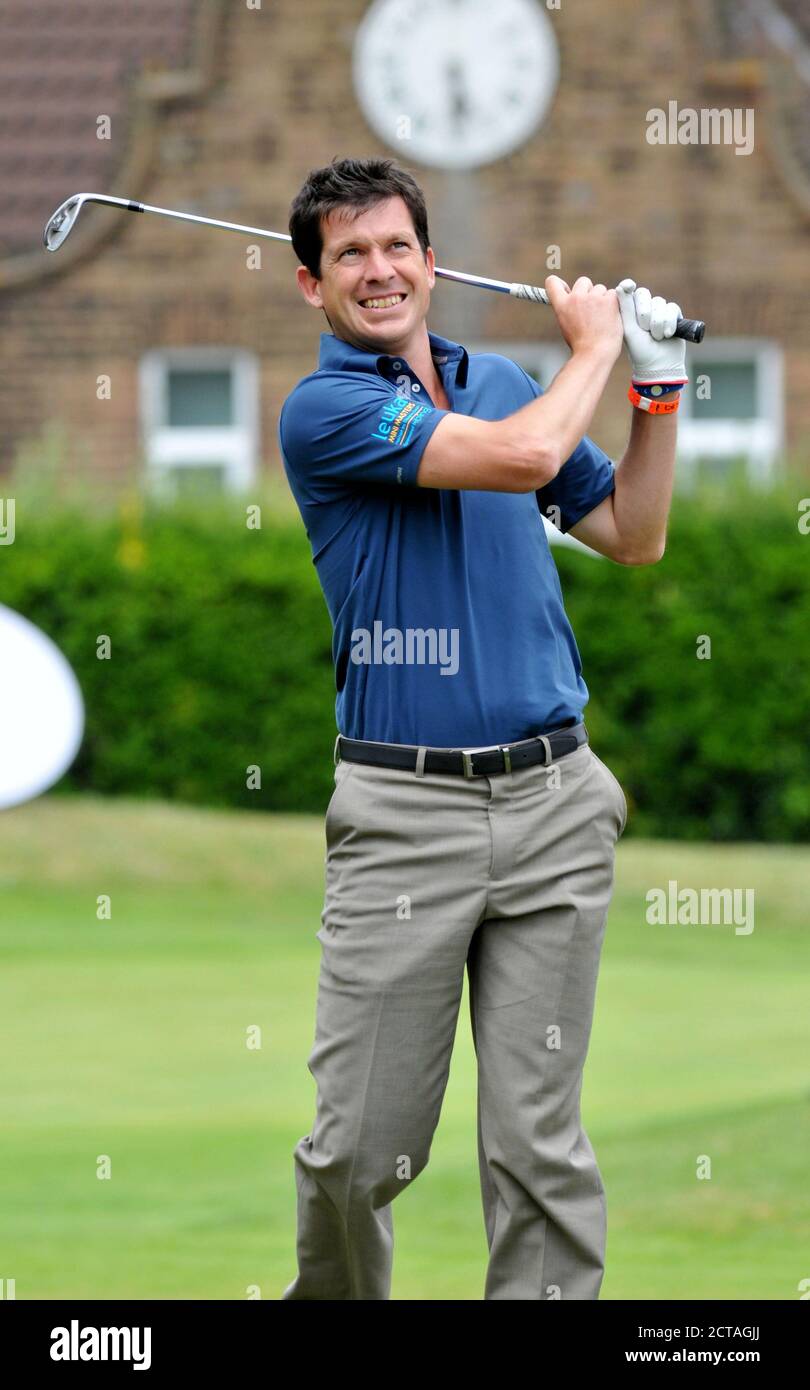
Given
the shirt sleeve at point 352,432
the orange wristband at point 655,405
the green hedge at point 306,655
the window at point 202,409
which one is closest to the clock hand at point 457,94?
the window at point 202,409

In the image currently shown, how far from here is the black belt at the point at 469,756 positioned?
3805 millimetres

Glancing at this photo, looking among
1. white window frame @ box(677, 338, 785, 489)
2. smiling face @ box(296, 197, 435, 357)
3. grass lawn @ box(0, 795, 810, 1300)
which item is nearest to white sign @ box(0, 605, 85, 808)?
grass lawn @ box(0, 795, 810, 1300)

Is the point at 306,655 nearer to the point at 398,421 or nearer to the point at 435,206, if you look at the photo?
the point at 435,206

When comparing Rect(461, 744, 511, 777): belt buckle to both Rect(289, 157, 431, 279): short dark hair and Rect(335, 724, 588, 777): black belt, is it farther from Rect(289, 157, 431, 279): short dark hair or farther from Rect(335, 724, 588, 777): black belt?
Rect(289, 157, 431, 279): short dark hair

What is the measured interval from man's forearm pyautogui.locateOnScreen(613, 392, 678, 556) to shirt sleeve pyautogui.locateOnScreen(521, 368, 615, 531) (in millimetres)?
30

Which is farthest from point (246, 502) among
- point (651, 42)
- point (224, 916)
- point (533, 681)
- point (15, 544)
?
point (533, 681)

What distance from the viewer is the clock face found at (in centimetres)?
1540

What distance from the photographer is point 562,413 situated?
3689 mm

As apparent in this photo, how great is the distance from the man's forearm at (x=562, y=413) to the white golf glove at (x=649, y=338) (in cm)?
16

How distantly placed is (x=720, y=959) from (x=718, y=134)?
798 centimetres

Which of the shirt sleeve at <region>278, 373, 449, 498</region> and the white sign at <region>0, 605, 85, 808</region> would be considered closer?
the shirt sleeve at <region>278, 373, 449, 498</region>

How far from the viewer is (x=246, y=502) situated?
12922 mm

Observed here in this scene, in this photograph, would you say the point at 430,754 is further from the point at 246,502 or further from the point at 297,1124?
the point at 246,502

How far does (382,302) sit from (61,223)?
Answer: 87cm
